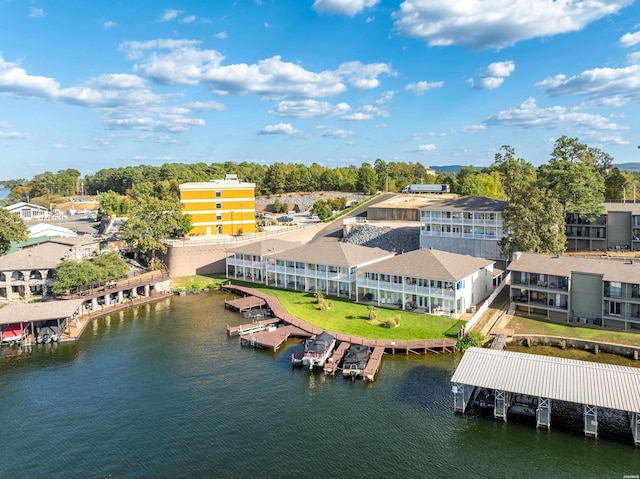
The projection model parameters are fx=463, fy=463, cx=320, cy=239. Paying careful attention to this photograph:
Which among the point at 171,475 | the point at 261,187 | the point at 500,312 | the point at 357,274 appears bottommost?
the point at 171,475

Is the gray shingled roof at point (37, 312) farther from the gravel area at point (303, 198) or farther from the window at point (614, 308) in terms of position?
the gravel area at point (303, 198)

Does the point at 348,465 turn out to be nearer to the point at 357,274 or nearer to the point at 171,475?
the point at 171,475

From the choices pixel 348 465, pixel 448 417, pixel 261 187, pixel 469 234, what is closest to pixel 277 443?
pixel 348 465

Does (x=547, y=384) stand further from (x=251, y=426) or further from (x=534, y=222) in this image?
(x=534, y=222)

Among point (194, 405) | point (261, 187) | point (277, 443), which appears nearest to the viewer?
point (277, 443)

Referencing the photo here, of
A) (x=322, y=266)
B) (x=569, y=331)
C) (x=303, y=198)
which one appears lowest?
(x=569, y=331)

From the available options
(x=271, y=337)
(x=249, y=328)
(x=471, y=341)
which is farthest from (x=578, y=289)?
(x=249, y=328)
